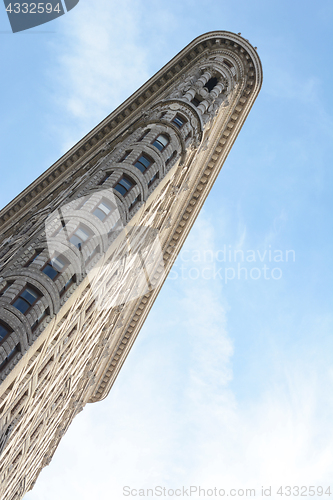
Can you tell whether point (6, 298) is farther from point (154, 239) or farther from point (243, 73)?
point (243, 73)

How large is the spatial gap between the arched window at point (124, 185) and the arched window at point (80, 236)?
433cm

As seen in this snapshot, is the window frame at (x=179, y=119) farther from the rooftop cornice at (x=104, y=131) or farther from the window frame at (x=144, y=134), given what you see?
the rooftop cornice at (x=104, y=131)

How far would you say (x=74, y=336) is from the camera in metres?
31.3

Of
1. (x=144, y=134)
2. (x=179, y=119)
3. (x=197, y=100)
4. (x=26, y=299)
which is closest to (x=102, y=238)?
(x=26, y=299)

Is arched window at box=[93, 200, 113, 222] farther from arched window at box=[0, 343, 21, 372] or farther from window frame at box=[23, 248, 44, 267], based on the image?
arched window at box=[0, 343, 21, 372]

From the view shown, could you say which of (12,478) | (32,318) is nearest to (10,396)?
(32,318)

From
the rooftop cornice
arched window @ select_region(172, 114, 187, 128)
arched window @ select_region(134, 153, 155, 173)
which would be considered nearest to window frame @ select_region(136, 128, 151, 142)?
arched window @ select_region(134, 153, 155, 173)

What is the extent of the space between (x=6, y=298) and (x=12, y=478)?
→ 2374 centimetres

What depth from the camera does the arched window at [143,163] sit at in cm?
3061

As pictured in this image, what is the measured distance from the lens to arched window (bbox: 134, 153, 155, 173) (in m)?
30.6

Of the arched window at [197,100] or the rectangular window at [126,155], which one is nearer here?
the rectangular window at [126,155]

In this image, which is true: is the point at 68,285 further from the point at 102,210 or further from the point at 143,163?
the point at 143,163

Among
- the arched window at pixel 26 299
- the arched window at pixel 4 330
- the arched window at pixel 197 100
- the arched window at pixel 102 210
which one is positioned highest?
the arched window at pixel 197 100

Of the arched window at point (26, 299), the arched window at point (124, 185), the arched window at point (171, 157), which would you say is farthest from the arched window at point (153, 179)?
the arched window at point (26, 299)
